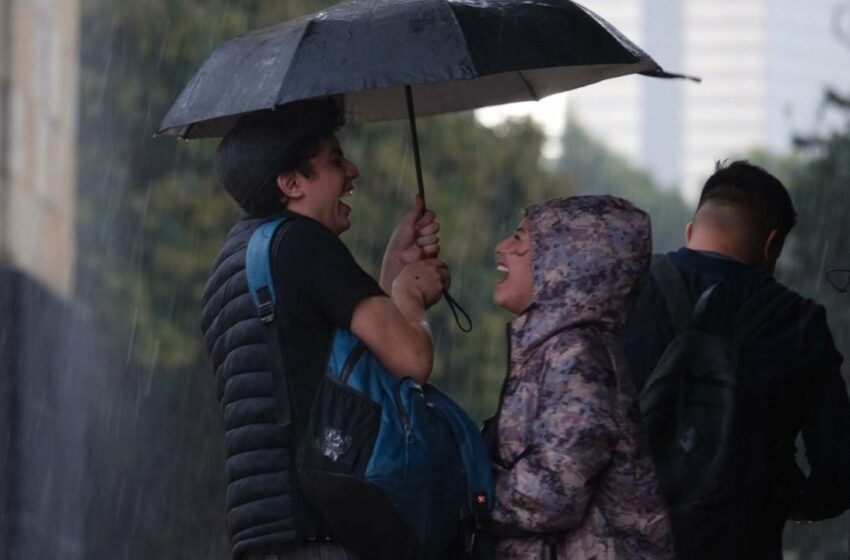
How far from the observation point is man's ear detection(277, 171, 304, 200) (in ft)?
13.8

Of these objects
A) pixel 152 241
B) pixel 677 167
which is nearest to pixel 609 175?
pixel 152 241

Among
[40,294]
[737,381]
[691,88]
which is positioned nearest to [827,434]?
[737,381]

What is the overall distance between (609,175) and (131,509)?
131 feet

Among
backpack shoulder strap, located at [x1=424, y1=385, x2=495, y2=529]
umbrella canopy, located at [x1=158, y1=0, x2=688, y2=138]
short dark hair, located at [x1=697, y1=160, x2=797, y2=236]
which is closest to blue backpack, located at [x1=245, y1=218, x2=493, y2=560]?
backpack shoulder strap, located at [x1=424, y1=385, x2=495, y2=529]

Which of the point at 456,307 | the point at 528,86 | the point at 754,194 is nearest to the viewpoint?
the point at 456,307

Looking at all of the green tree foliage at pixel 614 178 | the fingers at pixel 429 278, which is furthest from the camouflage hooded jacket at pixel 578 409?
the green tree foliage at pixel 614 178

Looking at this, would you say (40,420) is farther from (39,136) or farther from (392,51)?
(392,51)

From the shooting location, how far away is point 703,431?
4.46 m

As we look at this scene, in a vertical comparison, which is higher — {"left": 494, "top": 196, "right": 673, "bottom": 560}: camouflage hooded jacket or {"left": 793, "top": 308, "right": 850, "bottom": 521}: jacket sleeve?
{"left": 494, "top": 196, "right": 673, "bottom": 560}: camouflage hooded jacket

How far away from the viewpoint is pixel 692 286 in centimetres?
472

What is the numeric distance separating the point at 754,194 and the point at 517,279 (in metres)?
0.91

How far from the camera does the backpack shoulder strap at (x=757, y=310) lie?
4652 mm

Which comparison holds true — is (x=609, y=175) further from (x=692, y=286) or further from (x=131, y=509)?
(x=692, y=286)

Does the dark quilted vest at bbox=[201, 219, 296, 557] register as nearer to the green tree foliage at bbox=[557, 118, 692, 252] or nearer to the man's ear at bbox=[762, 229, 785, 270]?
the man's ear at bbox=[762, 229, 785, 270]
